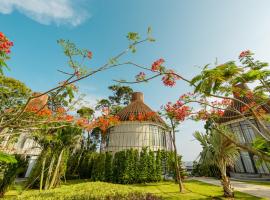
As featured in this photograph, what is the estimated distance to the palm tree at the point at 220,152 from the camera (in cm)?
889

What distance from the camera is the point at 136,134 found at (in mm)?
20594

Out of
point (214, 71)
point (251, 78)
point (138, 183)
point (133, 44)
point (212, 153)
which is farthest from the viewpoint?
point (138, 183)

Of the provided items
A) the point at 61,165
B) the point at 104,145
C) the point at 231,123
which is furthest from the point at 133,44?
the point at 231,123

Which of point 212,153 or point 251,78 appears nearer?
point 251,78

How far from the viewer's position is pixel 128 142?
20375 millimetres

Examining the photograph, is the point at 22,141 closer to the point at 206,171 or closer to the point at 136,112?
the point at 136,112

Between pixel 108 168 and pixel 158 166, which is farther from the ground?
pixel 158 166

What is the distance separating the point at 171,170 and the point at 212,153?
668cm

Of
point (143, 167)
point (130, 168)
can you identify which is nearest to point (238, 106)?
point (143, 167)

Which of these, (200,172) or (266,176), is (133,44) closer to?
(266,176)

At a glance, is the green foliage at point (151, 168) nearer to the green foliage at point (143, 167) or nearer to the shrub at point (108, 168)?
the green foliage at point (143, 167)

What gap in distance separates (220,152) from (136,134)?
12.0 meters

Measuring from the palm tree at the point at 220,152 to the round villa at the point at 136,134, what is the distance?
30.0 ft

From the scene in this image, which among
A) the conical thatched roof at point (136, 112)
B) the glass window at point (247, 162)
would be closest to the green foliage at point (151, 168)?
the conical thatched roof at point (136, 112)
